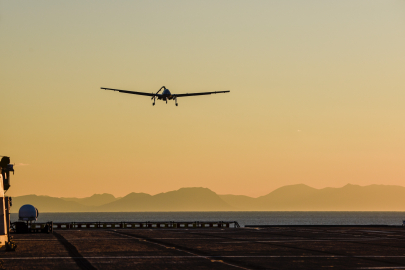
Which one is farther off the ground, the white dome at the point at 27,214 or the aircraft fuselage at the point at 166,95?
the aircraft fuselage at the point at 166,95

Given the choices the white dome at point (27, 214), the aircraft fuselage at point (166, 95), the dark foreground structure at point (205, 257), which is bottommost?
the dark foreground structure at point (205, 257)

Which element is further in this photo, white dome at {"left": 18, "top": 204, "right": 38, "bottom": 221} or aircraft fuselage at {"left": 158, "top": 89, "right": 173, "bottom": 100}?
white dome at {"left": 18, "top": 204, "right": 38, "bottom": 221}

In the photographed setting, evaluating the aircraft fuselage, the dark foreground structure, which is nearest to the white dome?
the aircraft fuselage

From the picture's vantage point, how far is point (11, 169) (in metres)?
50.2

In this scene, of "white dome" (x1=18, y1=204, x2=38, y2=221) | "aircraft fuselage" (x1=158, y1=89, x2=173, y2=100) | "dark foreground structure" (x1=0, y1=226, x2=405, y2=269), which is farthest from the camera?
"white dome" (x1=18, y1=204, x2=38, y2=221)

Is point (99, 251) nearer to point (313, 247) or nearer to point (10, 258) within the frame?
point (10, 258)

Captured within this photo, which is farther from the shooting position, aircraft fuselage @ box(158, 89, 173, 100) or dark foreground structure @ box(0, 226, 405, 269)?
aircraft fuselage @ box(158, 89, 173, 100)

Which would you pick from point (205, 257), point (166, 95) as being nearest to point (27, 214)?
point (166, 95)

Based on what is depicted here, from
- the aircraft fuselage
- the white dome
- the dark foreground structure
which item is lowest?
the dark foreground structure

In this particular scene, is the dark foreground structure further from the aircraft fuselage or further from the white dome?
the white dome

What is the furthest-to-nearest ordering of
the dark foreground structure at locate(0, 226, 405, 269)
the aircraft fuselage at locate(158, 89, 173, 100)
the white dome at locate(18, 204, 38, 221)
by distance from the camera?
the white dome at locate(18, 204, 38, 221)
the aircraft fuselage at locate(158, 89, 173, 100)
the dark foreground structure at locate(0, 226, 405, 269)

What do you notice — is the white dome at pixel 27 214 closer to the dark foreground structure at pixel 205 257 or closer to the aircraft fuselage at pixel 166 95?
the aircraft fuselage at pixel 166 95

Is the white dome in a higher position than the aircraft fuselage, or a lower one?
lower

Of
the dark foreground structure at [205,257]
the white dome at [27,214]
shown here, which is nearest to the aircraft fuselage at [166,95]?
the dark foreground structure at [205,257]
